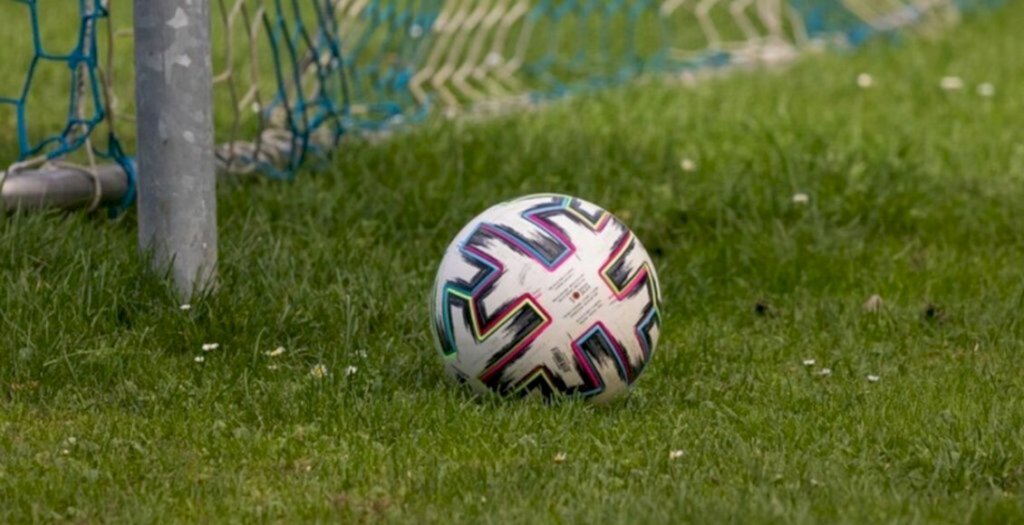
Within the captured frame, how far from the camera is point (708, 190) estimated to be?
20.3ft

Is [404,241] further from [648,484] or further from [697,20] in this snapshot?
[697,20]

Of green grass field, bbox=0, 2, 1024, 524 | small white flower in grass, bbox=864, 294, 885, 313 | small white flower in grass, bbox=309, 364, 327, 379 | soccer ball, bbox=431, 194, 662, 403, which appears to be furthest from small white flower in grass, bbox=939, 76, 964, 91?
small white flower in grass, bbox=309, 364, 327, 379

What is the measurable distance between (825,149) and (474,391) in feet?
9.65

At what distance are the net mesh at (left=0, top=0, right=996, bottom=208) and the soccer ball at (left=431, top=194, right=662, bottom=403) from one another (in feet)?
5.45

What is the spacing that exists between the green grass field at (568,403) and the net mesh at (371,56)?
352 millimetres

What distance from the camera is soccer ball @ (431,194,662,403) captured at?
405 cm

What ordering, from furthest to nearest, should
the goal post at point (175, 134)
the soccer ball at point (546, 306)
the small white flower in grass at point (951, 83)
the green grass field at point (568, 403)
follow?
the small white flower in grass at point (951, 83) < the goal post at point (175, 134) < the soccer ball at point (546, 306) < the green grass field at point (568, 403)

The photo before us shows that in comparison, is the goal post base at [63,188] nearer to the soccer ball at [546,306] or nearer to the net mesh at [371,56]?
the net mesh at [371,56]

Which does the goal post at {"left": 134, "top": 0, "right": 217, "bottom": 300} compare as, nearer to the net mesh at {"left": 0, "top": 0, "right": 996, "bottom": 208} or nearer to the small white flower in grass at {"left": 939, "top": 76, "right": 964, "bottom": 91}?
the net mesh at {"left": 0, "top": 0, "right": 996, "bottom": 208}

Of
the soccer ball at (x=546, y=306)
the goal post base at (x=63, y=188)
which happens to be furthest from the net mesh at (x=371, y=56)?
the soccer ball at (x=546, y=306)

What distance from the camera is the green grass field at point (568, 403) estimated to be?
3539 mm

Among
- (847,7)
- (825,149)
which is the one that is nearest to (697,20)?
(847,7)

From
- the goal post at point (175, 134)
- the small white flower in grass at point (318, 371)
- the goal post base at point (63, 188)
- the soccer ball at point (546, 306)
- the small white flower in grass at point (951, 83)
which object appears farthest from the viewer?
the small white flower in grass at point (951, 83)

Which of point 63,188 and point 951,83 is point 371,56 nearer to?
point 951,83
